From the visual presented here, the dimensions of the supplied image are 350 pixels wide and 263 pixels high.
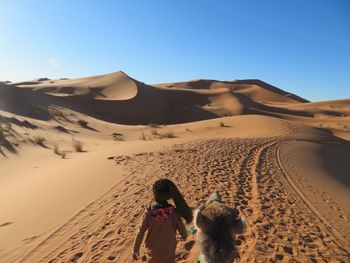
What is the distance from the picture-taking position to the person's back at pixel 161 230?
3.33 meters

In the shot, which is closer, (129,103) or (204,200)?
(204,200)

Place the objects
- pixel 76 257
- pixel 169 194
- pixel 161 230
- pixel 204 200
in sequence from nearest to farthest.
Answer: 1. pixel 169 194
2. pixel 161 230
3. pixel 76 257
4. pixel 204 200

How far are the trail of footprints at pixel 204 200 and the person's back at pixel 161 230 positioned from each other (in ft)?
7.10

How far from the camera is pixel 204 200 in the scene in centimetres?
812

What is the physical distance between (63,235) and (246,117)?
77.8 feet

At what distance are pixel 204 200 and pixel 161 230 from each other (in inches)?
191

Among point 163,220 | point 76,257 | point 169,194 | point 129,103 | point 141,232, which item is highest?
point 169,194

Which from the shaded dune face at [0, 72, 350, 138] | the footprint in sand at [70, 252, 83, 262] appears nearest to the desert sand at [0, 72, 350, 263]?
the footprint in sand at [70, 252, 83, 262]

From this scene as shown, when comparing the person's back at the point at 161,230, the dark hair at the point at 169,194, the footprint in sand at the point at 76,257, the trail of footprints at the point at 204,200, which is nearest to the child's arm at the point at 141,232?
the person's back at the point at 161,230

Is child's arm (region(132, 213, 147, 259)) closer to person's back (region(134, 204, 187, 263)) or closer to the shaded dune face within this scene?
person's back (region(134, 204, 187, 263))

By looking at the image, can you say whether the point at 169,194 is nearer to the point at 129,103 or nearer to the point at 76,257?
the point at 76,257

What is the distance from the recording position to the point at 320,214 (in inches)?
325

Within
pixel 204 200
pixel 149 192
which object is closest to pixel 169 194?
pixel 204 200

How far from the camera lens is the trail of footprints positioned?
5.79 m
